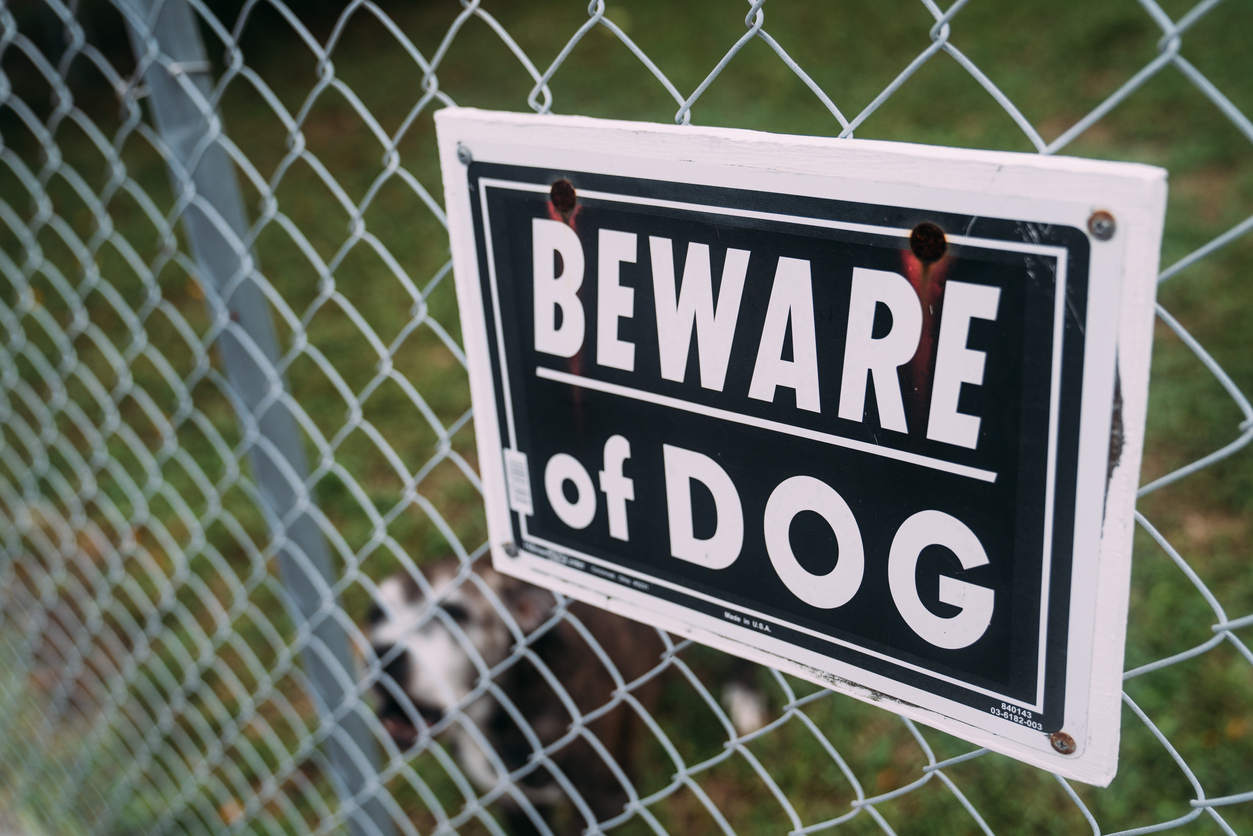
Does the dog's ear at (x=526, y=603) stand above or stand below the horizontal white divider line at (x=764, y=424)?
below

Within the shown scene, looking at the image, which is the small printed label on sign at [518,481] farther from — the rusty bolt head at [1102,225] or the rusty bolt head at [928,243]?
the rusty bolt head at [1102,225]

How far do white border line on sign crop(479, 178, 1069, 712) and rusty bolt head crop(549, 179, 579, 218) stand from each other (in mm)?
10

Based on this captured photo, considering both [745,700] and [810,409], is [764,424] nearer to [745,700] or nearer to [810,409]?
[810,409]

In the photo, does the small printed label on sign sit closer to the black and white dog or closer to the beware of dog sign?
the beware of dog sign

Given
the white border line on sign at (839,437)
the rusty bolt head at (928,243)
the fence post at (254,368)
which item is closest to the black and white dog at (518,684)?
the fence post at (254,368)

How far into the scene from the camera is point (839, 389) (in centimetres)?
77

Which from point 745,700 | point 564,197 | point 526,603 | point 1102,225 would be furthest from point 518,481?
point 745,700

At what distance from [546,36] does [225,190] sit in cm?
821

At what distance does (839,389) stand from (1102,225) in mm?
237

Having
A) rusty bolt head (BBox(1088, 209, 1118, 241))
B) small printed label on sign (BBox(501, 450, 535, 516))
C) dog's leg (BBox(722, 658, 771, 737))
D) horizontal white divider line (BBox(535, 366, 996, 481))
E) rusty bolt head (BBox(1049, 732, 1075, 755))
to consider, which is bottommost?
dog's leg (BBox(722, 658, 771, 737))

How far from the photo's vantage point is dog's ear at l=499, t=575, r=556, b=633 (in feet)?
7.62

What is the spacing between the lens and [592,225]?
0.87 metres

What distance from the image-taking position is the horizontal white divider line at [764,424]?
734 millimetres

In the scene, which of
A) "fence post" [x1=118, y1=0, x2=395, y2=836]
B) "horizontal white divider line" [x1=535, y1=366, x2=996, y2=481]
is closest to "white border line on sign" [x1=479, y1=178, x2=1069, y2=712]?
"horizontal white divider line" [x1=535, y1=366, x2=996, y2=481]
